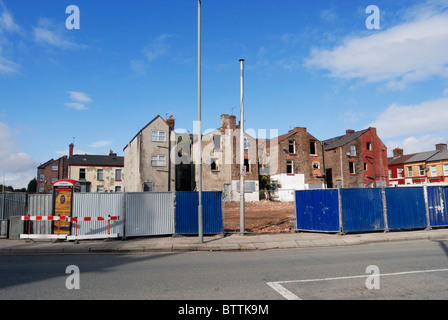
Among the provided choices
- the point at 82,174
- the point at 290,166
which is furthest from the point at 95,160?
the point at 290,166

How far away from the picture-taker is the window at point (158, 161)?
126ft

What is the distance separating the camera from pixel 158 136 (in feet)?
129

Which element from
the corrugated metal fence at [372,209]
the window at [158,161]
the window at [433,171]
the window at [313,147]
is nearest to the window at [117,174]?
the window at [158,161]

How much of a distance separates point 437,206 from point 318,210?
694cm

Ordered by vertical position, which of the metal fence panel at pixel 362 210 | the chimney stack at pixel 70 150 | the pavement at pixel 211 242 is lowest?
the pavement at pixel 211 242

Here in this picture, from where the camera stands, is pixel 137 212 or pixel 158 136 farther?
pixel 158 136

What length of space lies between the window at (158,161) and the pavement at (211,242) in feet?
80.7

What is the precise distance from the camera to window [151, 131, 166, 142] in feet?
128

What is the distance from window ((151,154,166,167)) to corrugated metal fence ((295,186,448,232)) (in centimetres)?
2533

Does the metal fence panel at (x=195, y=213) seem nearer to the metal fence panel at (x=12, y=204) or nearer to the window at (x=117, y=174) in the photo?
the metal fence panel at (x=12, y=204)

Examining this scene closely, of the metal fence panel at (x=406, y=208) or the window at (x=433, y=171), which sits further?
the window at (x=433, y=171)

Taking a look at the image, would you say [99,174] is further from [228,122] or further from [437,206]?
[437,206]
